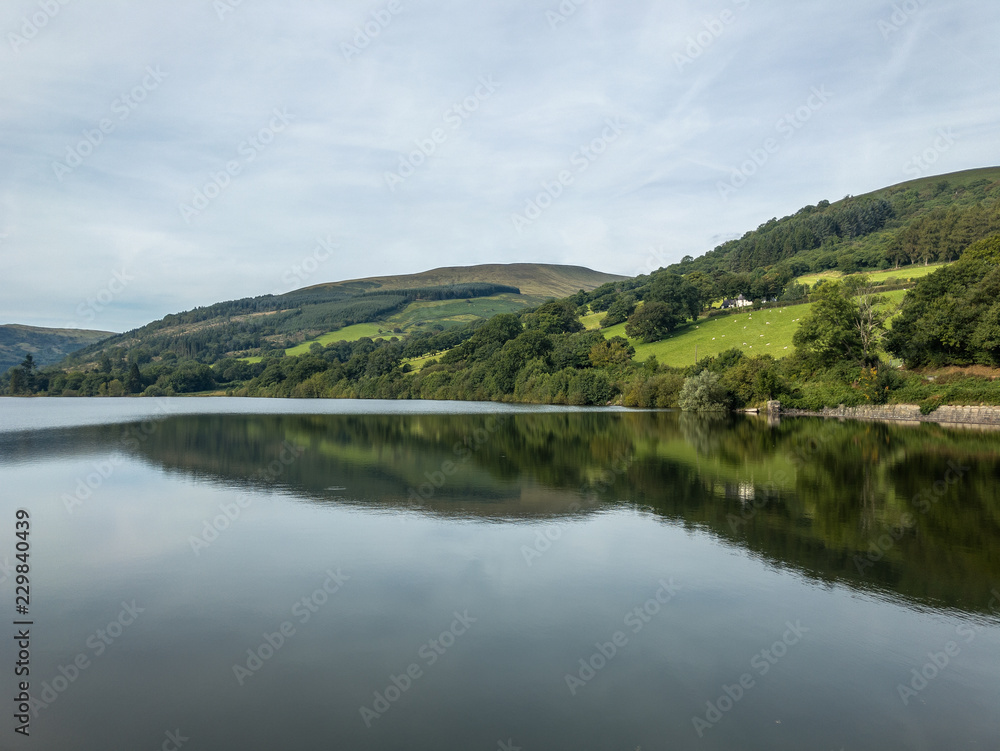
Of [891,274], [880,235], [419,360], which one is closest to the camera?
[891,274]

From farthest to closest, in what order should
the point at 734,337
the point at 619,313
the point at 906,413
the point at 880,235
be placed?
the point at 880,235 → the point at 619,313 → the point at 734,337 → the point at 906,413

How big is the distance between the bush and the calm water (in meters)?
42.3

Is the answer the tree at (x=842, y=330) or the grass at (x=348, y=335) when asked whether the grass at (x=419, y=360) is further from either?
the tree at (x=842, y=330)

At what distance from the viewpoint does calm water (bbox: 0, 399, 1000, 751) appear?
6.76 m

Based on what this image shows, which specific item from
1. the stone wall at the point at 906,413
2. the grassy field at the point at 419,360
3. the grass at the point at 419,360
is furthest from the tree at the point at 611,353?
the grassy field at the point at 419,360

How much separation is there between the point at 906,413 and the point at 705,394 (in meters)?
18.5

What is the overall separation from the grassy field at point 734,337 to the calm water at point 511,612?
5830 centimetres

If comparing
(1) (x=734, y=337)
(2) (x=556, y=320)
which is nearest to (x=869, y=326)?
(1) (x=734, y=337)

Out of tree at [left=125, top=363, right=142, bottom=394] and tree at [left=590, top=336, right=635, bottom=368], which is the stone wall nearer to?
tree at [left=590, top=336, right=635, bottom=368]

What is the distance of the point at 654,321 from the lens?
96438mm

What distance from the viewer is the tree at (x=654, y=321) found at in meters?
96.5

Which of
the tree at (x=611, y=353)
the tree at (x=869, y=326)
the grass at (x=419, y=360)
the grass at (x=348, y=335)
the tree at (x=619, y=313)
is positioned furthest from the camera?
the grass at (x=348, y=335)

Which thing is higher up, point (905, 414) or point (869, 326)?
point (869, 326)

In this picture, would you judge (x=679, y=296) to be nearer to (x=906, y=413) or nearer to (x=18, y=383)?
(x=906, y=413)
